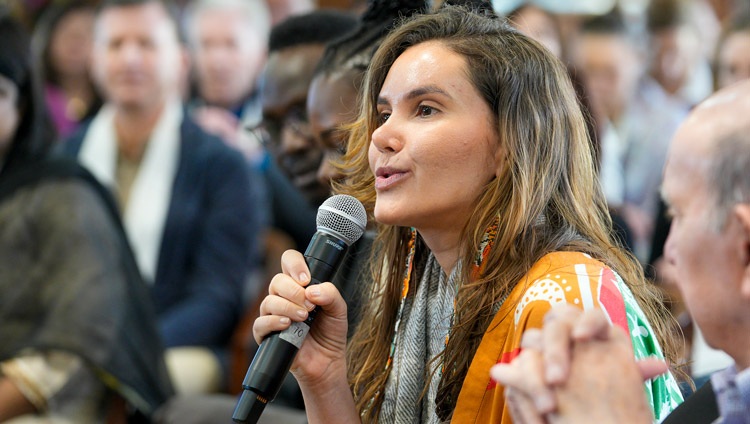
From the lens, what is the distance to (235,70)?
5.42 m

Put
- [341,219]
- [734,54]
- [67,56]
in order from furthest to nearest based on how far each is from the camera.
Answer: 1. [67,56]
2. [734,54]
3. [341,219]

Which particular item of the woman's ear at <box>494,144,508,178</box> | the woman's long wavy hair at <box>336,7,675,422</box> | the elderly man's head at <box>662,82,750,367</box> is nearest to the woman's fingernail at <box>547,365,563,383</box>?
the elderly man's head at <box>662,82,750,367</box>

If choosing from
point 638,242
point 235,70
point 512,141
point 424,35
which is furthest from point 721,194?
point 235,70

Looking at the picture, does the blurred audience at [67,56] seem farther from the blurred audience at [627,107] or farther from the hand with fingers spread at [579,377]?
the hand with fingers spread at [579,377]

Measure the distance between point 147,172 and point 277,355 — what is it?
→ 277cm

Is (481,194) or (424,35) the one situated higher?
(424,35)

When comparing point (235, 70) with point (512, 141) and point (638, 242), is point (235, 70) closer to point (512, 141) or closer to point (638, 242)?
point (638, 242)

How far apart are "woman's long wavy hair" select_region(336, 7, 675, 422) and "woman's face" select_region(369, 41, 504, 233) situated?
23 mm

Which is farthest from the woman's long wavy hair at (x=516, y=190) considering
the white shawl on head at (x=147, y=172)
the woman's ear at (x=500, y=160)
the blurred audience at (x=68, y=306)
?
the white shawl on head at (x=147, y=172)

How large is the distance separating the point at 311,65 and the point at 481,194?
53.0 inches

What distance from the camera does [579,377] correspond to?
1.17 metres

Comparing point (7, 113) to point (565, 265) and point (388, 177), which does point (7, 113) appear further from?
point (565, 265)

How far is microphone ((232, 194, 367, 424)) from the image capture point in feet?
5.37

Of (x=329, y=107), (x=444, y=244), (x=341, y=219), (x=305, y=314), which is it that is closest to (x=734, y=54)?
(x=329, y=107)
